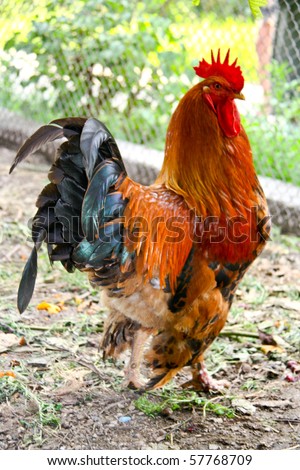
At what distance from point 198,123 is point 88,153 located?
0.72 m

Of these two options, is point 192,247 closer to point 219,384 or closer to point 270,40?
point 219,384

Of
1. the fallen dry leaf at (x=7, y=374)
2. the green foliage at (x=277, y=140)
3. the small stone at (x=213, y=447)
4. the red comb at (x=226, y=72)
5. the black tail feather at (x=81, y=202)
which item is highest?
the red comb at (x=226, y=72)

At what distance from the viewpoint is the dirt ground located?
2.63 meters

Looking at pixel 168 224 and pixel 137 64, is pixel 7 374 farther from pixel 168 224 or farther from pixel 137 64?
pixel 137 64

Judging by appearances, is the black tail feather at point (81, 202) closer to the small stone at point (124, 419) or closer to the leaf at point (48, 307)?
the small stone at point (124, 419)

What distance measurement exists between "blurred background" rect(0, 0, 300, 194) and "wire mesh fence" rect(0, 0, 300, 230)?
0.04 ft

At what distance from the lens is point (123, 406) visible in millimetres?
2885

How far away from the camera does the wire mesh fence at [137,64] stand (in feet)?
19.7

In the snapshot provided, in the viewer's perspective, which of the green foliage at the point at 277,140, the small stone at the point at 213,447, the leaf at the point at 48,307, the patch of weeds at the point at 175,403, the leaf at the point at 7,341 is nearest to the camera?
the small stone at the point at 213,447

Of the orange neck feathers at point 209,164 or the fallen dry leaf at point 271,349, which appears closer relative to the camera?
the orange neck feathers at point 209,164

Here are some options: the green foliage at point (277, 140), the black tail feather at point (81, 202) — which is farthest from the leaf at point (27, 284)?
the green foliage at point (277, 140)

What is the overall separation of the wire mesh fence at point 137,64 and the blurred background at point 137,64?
0.01m

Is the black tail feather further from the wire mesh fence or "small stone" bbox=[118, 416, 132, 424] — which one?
the wire mesh fence

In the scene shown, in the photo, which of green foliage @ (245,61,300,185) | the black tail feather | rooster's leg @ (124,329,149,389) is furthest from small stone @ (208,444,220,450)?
green foliage @ (245,61,300,185)
